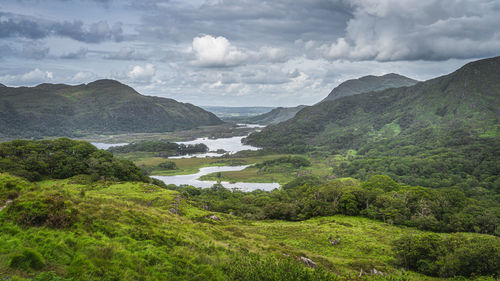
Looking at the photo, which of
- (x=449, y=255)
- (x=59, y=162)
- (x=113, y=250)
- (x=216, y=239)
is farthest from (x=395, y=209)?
(x=59, y=162)

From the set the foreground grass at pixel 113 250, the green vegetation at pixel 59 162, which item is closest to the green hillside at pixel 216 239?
the foreground grass at pixel 113 250

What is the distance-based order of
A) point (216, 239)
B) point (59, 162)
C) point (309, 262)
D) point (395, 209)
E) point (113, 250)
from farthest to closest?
point (59, 162) < point (395, 209) < point (216, 239) < point (309, 262) < point (113, 250)

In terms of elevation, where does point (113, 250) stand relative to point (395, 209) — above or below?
above

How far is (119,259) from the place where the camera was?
1788 cm

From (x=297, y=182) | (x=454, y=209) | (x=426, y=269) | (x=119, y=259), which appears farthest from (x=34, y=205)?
(x=297, y=182)

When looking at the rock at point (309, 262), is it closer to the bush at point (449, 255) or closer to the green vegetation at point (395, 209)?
the bush at point (449, 255)

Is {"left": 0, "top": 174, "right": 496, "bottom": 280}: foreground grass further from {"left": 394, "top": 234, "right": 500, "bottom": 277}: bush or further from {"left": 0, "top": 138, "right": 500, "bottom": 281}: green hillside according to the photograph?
{"left": 394, "top": 234, "right": 500, "bottom": 277}: bush

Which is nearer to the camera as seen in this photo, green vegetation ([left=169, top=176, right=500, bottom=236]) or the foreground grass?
the foreground grass

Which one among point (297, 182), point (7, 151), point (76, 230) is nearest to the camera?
point (76, 230)

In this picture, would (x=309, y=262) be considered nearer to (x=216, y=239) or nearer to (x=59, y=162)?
(x=216, y=239)

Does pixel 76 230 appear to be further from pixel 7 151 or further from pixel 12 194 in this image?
pixel 7 151

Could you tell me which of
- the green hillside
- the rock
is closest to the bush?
the green hillside

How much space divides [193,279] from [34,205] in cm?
1289

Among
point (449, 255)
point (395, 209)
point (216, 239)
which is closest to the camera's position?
point (216, 239)
